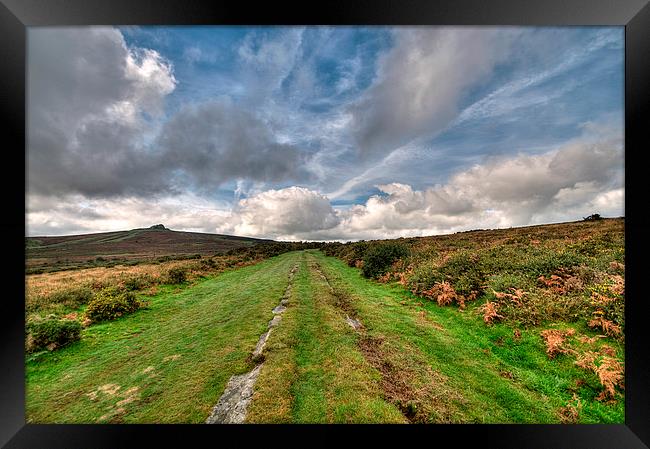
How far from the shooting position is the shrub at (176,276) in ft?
47.5

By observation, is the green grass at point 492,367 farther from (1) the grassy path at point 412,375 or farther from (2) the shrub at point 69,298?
(2) the shrub at point 69,298

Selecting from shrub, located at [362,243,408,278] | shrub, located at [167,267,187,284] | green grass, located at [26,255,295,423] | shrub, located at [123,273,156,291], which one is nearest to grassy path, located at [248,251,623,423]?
green grass, located at [26,255,295,423]

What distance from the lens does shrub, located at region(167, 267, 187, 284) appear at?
14.5 metres

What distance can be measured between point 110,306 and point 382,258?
47.4ft

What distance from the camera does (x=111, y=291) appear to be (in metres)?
9.22

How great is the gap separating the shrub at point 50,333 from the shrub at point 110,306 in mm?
1685

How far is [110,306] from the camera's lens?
27.7 ft

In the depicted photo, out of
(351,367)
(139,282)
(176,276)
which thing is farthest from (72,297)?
(351,367)

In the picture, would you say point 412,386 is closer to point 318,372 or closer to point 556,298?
point 318,372

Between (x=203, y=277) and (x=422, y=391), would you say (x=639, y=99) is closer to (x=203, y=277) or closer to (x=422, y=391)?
(x=422, y=391)

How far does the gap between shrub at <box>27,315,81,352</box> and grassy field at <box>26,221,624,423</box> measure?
0.22 meters

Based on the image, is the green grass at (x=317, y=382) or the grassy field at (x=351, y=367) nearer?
the green grass at (x=317, y=382)
